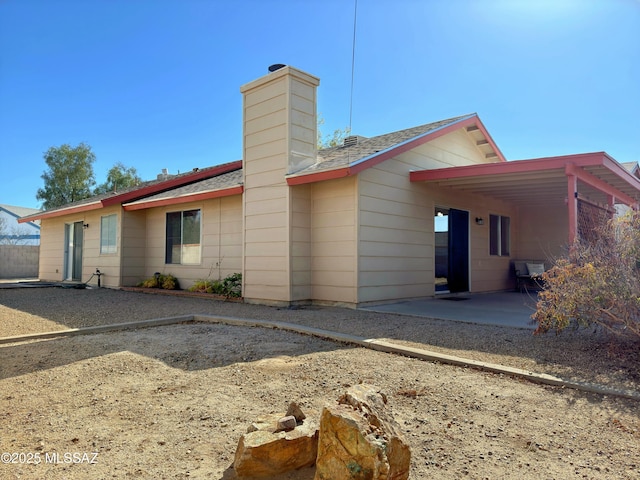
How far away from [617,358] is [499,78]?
7.08 metres

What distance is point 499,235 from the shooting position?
38.5 feet

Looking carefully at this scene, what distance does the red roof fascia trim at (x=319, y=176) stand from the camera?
7062 millimetres

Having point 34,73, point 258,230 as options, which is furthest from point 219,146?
point 258,230

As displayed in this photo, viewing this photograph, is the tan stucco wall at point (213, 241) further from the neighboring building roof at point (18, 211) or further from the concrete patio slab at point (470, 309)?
the neighboring building roof at point (18, 211)

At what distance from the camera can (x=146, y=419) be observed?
2695 mm

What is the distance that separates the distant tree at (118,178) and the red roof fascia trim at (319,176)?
24.4 meters

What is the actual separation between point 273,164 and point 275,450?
696 cm

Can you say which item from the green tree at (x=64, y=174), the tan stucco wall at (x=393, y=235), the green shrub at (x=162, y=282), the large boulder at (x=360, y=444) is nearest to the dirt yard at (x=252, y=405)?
the large boulder at (x=360, y=444)

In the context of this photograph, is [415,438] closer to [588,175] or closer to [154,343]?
[154,343]

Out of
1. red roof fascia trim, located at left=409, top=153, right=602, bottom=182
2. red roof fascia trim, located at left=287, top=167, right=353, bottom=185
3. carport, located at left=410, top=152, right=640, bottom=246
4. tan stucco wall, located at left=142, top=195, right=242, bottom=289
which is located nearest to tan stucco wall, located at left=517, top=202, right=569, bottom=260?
carport, located at left=410, top=152, right=640, bottom=246

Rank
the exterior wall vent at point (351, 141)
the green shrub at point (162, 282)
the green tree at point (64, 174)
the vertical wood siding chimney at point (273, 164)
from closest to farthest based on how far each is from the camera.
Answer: the vertical wood siding chimney at point (273, 164)
the exterior wall vent at point (351, 141)
the green shrub at point (162, 282)
the green tree at point (64, 174)

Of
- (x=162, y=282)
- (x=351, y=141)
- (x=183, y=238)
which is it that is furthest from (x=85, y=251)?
(x=351, y=141)

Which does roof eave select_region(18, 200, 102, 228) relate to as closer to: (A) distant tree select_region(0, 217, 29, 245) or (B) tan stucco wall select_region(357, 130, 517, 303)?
(B) tan stucco wall select_region(357, 130, 517, 303)

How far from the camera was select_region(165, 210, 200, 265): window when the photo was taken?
1077 centimetres
